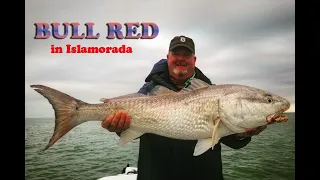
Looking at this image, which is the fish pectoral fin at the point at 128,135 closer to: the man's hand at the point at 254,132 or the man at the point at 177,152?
the man at the point at 177,152

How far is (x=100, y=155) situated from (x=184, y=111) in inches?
50.2

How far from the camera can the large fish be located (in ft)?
7.11

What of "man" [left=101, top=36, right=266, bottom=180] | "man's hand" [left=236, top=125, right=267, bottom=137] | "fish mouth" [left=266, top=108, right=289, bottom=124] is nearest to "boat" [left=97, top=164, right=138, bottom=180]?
"man" [left=101, top=36, right=266, bottom=180]

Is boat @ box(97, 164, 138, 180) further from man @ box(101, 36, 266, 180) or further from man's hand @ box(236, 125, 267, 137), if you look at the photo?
man's hand @ box(236, 125, 267, 137)

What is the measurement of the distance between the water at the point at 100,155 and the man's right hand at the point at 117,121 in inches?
25.1

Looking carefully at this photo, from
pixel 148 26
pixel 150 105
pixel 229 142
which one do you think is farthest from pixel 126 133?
pixel 148 26

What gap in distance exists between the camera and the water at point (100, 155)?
3006mm

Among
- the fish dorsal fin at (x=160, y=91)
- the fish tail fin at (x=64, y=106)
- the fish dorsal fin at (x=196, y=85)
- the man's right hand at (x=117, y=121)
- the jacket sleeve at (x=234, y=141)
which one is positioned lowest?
the jacket sleeve at (x=234, y=141)

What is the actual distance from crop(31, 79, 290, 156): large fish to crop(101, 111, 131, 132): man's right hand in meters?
0.03

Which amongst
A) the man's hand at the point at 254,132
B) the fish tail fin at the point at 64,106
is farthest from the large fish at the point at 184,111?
the man's hand at the point at 254,132

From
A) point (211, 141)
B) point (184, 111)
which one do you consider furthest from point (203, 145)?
point (184, 111)

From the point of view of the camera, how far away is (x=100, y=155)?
3191 mm
